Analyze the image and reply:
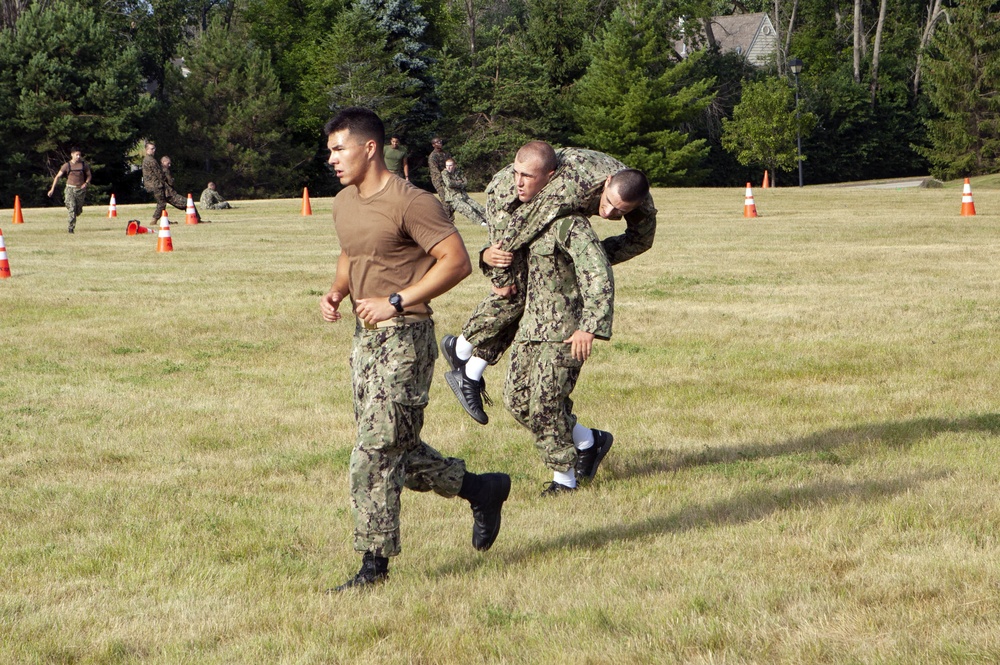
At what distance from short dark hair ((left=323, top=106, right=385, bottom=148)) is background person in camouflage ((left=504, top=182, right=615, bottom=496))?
1441 mm

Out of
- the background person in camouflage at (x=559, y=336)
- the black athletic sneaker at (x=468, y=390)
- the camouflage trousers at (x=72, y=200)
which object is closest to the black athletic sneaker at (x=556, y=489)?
the background person in camouflage at (x=559, y=336)

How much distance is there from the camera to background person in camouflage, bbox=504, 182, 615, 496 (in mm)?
6012

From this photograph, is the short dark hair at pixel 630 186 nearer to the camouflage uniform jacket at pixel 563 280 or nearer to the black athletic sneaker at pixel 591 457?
the camouflage uniform jacket at pixel 563 280

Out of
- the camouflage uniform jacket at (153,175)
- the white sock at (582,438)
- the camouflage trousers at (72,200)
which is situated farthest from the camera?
the camouflage uniform jacket at (153,175)

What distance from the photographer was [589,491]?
679 centimetres

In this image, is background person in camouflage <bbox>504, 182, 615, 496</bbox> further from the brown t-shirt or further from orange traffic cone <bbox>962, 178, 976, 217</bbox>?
orange traffic cone <bbox>962, 178, 976, 217</bbox>

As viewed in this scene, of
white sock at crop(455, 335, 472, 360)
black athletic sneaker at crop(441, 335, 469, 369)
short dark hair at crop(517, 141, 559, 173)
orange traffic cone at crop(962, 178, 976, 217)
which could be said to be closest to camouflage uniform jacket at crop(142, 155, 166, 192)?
orange traffic cone at crop(962, 178, 976, 217)

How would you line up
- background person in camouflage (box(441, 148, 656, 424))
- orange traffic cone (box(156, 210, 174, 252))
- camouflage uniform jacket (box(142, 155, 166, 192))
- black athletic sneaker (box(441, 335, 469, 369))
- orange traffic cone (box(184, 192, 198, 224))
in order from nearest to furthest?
1. background person in camouflage (box(441, 148, 656, 424))
2. black athletic sneaker (box(441, 335, 469, 369))
3. orange traffic cone (box(156, 210, 174, 252))
4. camouflage uniform jacket (box(142, 155, 166, 192))
5. orange traffic cone (box(184, 192, 198, 224))

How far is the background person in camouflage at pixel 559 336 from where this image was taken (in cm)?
601

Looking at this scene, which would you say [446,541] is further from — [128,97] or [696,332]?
[128,97]

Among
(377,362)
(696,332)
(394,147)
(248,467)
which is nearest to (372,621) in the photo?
(377,362)

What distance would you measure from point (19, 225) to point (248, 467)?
27.2 meters

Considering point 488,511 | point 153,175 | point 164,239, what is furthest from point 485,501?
point 153,175

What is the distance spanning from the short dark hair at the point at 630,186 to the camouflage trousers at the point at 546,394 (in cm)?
89
